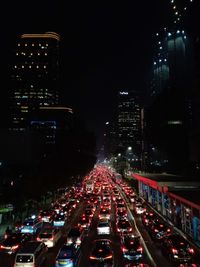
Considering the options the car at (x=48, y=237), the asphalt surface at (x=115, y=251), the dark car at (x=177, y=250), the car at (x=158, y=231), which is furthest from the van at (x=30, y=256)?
the car at (x=158, y=231)

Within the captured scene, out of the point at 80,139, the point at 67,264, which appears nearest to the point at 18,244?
the point at 67,264

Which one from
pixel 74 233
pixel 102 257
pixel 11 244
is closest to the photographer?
pixel 102 257

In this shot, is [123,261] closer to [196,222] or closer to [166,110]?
[196,222]

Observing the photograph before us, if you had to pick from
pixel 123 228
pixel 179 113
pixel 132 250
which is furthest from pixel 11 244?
pixel 179 113

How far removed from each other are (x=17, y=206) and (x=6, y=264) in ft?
62.2

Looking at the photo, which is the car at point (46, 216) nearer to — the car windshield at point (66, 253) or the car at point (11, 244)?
the car at point (11, 244)

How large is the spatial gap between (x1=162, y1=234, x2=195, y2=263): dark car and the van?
7.46 metres

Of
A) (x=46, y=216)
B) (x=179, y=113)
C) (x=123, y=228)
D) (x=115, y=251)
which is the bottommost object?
(x=115, y=251)

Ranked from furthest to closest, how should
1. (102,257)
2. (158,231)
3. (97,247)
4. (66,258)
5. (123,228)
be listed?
1. (123,228)
2. (158,231)
3. (97,247)
4. (66,258)
5. (102,257)

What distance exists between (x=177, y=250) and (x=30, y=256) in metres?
8.11

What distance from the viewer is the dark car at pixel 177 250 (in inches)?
712

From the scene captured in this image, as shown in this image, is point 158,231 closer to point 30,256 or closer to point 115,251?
point 115,251

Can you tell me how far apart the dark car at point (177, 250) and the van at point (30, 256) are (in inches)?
294

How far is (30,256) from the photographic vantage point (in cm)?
1767
